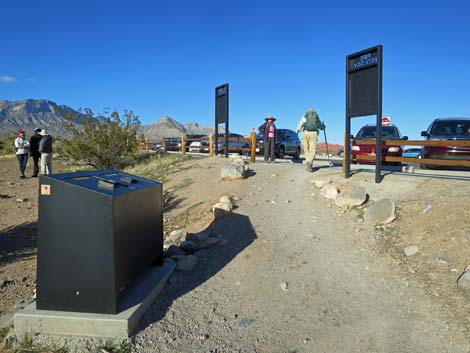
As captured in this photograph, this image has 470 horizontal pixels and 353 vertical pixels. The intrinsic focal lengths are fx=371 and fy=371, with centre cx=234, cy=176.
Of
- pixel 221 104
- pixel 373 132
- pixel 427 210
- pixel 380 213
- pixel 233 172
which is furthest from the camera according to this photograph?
pixel 221 104

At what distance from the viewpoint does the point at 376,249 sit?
531cm

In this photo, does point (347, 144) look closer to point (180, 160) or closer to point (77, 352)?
point (77, 352)

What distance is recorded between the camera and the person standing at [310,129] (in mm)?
9641

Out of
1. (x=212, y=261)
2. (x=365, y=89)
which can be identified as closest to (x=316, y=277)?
(x=212, y=261)

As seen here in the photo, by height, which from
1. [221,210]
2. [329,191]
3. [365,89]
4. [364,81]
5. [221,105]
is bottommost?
[221,210]

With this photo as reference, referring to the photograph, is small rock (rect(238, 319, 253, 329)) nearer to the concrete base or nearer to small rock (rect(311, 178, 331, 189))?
the concrete base

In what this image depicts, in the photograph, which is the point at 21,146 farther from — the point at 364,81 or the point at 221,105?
the point at 364,81

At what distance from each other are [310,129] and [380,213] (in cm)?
410

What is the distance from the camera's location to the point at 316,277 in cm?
464

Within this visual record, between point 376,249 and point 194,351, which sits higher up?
point 376,249

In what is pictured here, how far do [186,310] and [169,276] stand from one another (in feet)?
2.47

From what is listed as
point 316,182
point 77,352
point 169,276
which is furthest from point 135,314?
point 316,182

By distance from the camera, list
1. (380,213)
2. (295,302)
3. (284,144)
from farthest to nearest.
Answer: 1. (284,144)
2. (380,213)
3. (295,302)

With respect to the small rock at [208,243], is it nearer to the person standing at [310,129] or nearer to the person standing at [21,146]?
the person standing at [310,129]
